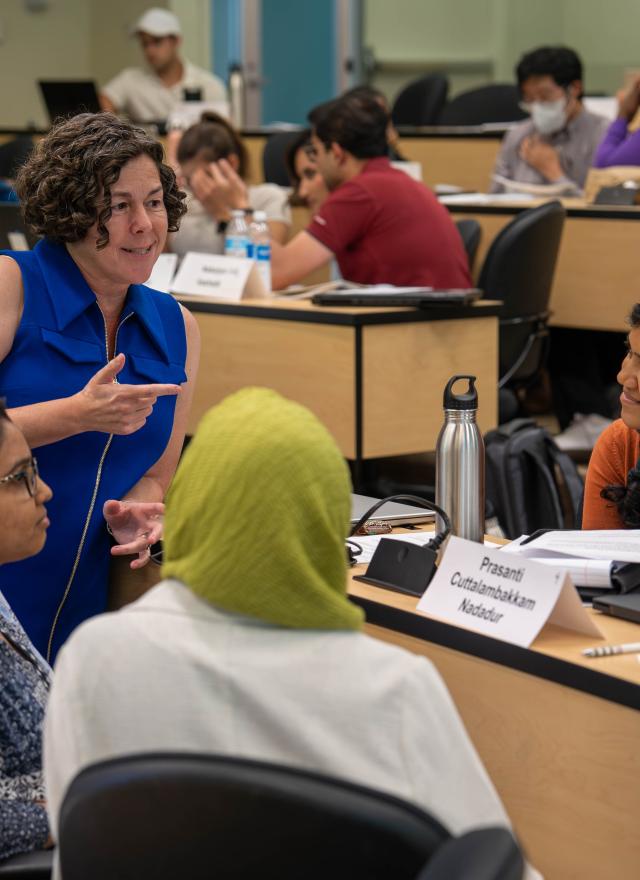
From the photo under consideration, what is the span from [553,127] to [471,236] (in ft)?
4.25

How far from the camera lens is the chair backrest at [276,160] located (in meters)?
5.88

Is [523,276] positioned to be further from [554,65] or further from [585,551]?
[585,551]

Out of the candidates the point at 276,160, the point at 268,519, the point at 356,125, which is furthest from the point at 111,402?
the point at 276,160

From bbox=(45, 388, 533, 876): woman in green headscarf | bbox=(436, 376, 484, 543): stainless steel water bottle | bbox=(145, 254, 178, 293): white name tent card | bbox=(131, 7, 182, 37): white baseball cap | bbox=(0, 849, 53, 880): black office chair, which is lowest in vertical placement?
bbox=(0, 849, 53, 880): black office chair

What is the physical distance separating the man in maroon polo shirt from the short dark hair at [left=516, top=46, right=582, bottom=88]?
5.40ft

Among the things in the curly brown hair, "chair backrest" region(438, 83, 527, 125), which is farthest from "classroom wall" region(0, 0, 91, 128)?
the curly brown hair

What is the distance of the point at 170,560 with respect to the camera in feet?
3.50

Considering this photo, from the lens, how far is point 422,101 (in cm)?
785

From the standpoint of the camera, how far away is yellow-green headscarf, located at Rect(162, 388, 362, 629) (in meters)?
1.00

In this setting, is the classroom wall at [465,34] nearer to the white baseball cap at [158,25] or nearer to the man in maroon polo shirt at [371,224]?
the white baseball cap at [158,25]

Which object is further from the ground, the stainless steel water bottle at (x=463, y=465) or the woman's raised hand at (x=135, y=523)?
the stainless steel water bottle at (x=463, y=465)

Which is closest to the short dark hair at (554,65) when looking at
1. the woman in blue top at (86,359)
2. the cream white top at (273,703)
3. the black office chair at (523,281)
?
the black office chair at (523,281)

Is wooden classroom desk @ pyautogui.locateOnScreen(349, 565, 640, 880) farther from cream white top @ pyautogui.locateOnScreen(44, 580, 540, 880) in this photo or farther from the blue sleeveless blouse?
the blue sleeveless blouse

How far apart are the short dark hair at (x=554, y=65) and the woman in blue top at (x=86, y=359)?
11.8 feet
